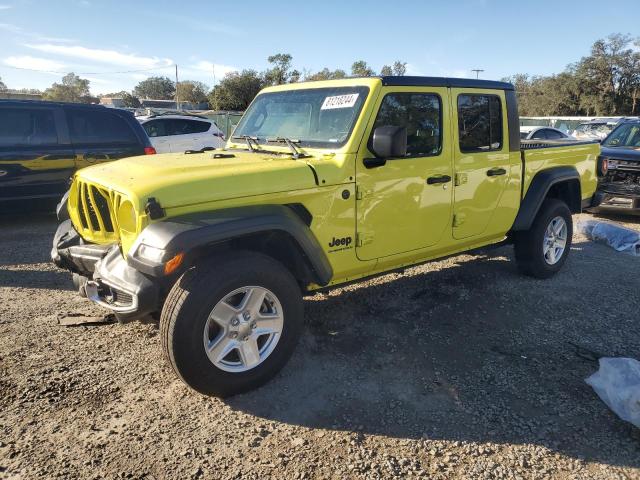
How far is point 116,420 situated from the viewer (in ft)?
9.25

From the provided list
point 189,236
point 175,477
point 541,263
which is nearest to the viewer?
point 175,477

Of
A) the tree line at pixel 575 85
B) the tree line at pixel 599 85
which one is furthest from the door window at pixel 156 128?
the tree line at pixel 599 85

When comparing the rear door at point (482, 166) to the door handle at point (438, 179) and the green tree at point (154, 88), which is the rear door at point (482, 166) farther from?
the green tree at point (154, 88)

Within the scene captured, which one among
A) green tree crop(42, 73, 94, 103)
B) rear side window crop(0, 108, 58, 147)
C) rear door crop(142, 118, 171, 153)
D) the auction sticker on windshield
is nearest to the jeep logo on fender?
the auction sticker on windshield

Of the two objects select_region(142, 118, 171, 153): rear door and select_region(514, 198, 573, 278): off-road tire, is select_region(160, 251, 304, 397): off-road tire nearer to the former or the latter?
select_region(514, 198, 573, 278): off-road tire

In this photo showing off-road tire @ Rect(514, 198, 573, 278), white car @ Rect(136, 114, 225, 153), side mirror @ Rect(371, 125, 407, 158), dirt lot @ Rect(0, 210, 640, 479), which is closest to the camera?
dirt lot @ Rect(0, 210, 640, 479)

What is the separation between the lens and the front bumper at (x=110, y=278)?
9.01 ft

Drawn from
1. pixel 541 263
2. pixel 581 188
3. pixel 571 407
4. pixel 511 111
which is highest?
pixel 511 111

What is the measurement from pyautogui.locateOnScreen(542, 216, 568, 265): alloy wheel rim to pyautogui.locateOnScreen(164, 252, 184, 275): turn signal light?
3.99m

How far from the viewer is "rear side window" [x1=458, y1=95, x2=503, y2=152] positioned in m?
4.18

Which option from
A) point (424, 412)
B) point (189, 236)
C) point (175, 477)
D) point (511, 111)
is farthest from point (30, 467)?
point (511, 111)

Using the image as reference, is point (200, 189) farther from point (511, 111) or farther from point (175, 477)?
point (511, 111)

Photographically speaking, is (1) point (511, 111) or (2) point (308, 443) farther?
(1) point (511, 111)

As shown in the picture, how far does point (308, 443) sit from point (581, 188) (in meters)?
4.41
